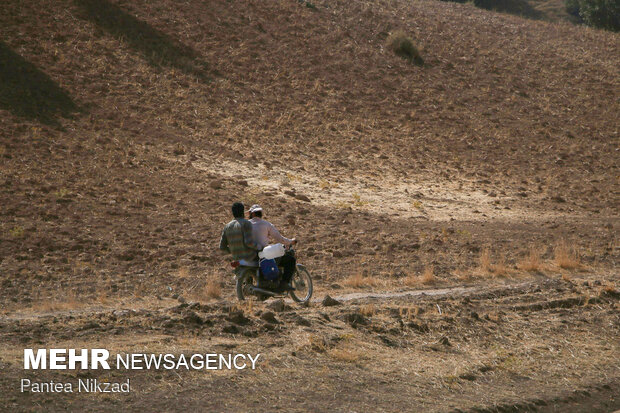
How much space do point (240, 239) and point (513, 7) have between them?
7063cm

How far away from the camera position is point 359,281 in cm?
1408

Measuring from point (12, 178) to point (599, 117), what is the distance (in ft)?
82.9

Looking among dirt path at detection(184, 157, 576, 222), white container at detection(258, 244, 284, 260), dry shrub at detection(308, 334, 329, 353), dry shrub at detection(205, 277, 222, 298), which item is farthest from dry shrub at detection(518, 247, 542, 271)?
dry shrub at detection(308, 334, 329, 353)

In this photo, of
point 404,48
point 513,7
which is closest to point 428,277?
point 404,48

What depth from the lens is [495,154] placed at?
95.6 feet

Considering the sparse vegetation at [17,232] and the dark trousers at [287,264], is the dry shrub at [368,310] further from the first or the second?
the sparse vegetation at [17,232]

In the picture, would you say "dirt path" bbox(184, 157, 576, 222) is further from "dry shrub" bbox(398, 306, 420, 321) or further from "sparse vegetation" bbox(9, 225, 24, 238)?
"dry shrub" bbox(398, 306, 420, 321)

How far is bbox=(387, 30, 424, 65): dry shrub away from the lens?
3717cm

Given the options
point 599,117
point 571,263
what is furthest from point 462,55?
point 571,263

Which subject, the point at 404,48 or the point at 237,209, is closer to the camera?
the point at 237,209

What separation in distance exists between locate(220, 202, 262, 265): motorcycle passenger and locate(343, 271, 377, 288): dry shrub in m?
3.15

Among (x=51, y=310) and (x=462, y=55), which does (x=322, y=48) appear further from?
(x=51, y=310)

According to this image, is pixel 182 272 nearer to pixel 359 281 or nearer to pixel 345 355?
pixel 359 281

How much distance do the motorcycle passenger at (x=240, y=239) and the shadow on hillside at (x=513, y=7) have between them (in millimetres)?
64170
